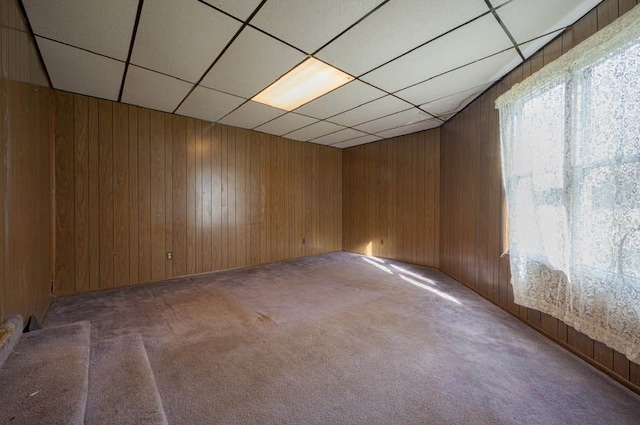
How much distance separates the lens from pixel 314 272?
4.24 meters

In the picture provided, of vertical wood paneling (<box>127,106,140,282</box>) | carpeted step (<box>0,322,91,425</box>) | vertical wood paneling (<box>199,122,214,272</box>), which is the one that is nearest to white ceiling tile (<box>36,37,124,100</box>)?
vertical wood paneling (<box>127,106,140,282</box>)

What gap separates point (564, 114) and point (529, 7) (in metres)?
0.76

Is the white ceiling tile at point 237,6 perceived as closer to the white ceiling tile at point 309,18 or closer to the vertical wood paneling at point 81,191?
the white ceiling tile at point 309,18

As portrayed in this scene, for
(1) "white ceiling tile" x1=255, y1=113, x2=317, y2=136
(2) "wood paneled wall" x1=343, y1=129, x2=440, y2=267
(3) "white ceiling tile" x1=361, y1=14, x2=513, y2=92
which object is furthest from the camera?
(2) "wood paneled wall" x1=343, y1=129, x2=440, y2=267

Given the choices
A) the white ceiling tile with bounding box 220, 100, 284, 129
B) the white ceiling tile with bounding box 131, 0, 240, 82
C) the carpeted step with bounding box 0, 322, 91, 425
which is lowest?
the carpeted step with bounding box 0, 322, 91, 425

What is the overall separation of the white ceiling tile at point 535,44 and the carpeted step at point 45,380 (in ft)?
11.6

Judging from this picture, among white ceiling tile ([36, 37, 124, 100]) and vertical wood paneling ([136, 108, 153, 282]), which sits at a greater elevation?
white ceiling tile ([36, 37, 124, 100])

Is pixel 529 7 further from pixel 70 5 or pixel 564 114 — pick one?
pixel 70 5

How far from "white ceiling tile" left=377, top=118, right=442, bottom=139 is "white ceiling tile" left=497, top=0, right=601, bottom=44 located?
6.65 feet

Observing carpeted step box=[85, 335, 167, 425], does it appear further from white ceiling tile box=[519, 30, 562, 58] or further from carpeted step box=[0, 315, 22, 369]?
white ceiling tile box=[519, 30, 562, 58]

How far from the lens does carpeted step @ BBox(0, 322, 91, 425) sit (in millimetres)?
930

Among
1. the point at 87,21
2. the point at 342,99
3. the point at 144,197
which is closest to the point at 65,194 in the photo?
the point at 144,197

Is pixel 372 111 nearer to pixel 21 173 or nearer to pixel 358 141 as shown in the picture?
pixel 358 141

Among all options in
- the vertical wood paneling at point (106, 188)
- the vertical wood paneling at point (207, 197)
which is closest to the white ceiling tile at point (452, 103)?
the vertical wood paneling at point (207, 197)
